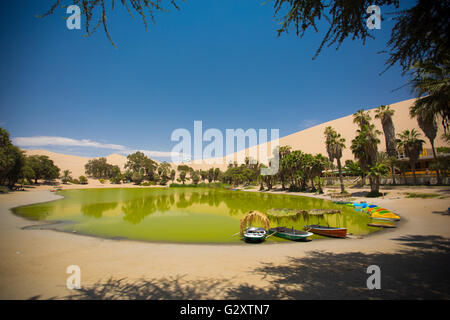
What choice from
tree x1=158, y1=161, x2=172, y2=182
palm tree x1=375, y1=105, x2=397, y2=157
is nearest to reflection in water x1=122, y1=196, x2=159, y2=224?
palm tree x1=375, y1=105, x2=397, y2=157

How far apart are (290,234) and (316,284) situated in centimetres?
789

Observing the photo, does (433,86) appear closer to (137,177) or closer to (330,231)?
(330,231)

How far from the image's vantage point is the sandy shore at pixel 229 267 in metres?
6.44

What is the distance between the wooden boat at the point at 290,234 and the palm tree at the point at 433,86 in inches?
417

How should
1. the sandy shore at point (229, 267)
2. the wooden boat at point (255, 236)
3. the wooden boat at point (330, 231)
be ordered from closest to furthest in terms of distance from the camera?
the sandy shore at point (229, 267) < the wooden boat at point (255, 236) < the wooden boat at point (330, 231)

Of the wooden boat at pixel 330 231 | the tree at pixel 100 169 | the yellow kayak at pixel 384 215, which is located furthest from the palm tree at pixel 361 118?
the tree at pixel 100 169

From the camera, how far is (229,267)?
9.05m

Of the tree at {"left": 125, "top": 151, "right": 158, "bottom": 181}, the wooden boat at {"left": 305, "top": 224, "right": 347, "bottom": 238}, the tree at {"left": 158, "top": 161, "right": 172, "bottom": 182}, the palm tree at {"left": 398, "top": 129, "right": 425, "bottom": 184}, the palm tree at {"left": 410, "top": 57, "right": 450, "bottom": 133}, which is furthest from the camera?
the tree at {"left": 125, "top": 151, "right": 158, "bottom": 181}

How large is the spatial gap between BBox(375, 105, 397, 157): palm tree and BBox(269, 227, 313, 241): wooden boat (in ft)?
154

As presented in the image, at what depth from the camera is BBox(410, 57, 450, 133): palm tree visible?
5.59 m

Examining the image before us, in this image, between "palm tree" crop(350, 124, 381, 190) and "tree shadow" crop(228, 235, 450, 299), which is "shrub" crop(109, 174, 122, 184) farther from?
"tree shadow" crop(228, 235, 450, 299)

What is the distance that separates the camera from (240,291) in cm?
646

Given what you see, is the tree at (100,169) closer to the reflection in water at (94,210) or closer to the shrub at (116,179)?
the shrub at (116,179)
